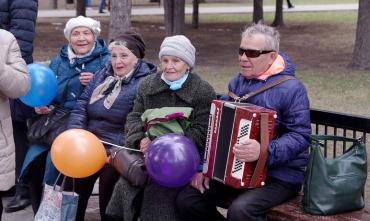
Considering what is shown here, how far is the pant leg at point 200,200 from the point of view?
445 centimetres

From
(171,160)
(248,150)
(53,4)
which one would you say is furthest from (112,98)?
(53,4)

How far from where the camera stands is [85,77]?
5.14 meters

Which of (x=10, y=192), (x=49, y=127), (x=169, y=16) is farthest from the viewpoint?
(x=169, y=16)

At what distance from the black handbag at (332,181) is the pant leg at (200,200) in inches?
22.3

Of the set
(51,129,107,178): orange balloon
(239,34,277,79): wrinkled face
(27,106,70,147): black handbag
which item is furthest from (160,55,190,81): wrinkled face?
(27,106,70,147): black handbag

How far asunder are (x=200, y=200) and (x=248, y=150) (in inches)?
23.4

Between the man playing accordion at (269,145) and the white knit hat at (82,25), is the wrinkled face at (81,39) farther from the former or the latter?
the man playing accordion at (269,145)

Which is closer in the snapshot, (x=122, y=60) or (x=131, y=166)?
(x=131, y=166)

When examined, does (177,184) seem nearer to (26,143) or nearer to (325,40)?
(26,143)

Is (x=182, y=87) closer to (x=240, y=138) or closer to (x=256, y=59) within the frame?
(x=256, y=59)

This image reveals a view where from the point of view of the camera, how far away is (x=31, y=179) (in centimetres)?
538

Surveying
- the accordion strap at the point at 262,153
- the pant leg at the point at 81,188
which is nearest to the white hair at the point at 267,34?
the accordion strap at the point at 262,153

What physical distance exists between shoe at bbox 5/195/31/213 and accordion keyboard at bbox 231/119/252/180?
93.8 inches

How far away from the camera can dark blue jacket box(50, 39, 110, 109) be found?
5215 mm
